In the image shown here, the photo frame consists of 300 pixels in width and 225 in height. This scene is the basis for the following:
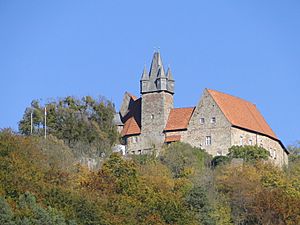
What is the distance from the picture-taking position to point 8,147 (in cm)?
7494

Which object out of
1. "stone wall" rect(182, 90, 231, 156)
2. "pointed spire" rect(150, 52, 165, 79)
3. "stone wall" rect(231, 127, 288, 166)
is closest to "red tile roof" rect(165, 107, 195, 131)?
"stone wall" rect(182, 90, 231, 156)

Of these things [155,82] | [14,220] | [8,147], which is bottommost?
[14,220]

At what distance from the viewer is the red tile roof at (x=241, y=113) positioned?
311 ft

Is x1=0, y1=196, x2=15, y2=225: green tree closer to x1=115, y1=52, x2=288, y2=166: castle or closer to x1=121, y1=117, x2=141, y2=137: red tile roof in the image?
x1=115, y1=52, x2=288, y2=166: castle

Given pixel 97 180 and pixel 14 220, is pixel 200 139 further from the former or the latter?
pixel 14 220

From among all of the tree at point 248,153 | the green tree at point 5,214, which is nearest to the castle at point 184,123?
the tree at point 248,153

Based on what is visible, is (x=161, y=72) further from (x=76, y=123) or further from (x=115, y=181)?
(x=115, y=181)

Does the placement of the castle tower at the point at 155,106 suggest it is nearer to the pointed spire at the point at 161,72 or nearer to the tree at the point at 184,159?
the pointed spire at the point at 161,72

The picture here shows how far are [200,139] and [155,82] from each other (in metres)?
5.71

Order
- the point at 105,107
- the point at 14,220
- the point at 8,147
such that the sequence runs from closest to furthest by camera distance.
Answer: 1. the point at 14,220
2. the point at 8,147
3. the point at 105,107

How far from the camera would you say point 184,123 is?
310 ft

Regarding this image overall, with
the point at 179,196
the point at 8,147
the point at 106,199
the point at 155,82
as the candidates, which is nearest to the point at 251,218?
the point at 179,196

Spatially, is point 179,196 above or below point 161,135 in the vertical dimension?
below

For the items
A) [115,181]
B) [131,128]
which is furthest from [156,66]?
[115,181]
